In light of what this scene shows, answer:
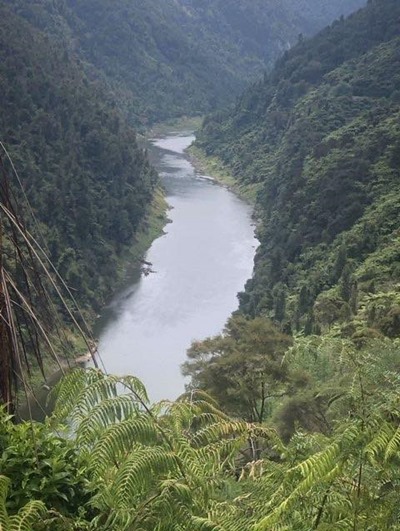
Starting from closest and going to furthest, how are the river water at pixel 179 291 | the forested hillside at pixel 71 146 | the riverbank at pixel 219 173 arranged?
1. the river water at pixel 179 291
2. the forested hillside at pixel 71 146
3. the riverbank at pixel 219 173

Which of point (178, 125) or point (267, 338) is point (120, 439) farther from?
point (178, 125)

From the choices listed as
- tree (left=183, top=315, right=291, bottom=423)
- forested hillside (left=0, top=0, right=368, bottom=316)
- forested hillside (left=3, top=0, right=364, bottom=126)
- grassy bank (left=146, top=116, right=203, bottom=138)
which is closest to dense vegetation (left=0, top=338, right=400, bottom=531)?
tree (left=183, top=315, right=291, bottom=423)

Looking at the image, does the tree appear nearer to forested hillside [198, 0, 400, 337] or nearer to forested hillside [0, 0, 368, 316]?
forested hillside [198, 0, 400, 337]

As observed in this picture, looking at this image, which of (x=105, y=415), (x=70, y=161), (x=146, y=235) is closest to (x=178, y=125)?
(x=146, y=235)

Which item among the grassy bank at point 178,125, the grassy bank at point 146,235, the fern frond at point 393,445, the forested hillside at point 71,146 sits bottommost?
the grassy bank at point 146,235

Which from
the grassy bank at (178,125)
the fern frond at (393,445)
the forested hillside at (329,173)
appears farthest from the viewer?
the grassy bank at (178,125)

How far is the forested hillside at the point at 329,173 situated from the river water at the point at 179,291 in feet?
7.43

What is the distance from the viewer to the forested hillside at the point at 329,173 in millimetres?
30703

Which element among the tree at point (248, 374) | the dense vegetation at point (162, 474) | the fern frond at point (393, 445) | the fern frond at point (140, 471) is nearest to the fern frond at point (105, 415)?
the dense vegetation at point (162, 474)

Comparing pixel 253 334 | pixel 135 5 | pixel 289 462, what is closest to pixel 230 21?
pixel 135 5

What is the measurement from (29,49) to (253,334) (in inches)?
1952

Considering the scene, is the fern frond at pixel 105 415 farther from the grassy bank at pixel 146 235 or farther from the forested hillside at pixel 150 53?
the forested hillside at pixel 150 53

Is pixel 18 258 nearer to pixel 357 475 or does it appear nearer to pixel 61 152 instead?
pixel 357 475

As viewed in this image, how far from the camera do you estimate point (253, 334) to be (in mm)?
20516
